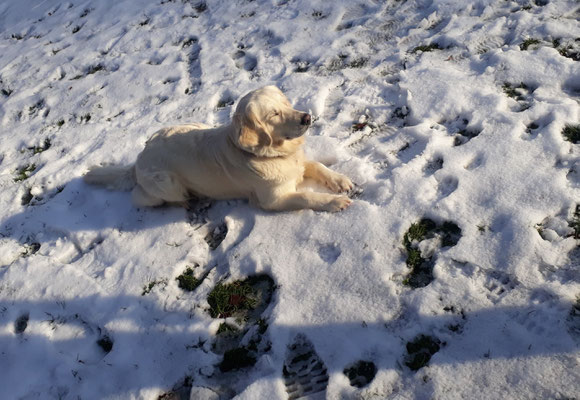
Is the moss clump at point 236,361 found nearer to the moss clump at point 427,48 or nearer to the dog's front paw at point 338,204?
the dog's front paw at point 338,204

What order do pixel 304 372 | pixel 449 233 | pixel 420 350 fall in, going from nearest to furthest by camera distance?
pixel 420 350 → pixel 304 372 → pixel 449 233

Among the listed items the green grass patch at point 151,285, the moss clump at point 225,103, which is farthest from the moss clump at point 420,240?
the moss clump at point 225,103

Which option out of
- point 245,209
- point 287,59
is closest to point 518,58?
point 287,59

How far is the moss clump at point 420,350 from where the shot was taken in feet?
8.27

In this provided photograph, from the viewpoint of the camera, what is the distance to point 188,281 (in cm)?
351

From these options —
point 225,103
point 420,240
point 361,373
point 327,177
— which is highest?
point 225,103

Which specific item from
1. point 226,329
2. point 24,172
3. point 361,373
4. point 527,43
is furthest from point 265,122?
point 24,172

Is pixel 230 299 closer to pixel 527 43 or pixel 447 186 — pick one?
pixel 447 186

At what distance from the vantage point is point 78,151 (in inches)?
213

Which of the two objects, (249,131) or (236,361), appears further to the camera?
(249,131)

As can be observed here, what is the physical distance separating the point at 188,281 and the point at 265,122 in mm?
1557

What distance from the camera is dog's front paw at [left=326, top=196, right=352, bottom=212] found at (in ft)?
11.8

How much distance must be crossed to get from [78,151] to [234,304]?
360 cm

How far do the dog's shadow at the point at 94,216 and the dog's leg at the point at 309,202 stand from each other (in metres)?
0.31
